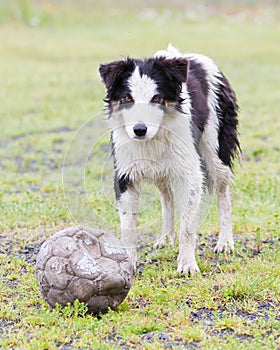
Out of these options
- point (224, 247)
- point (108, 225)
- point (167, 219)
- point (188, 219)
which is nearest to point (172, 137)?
point (188, 219)

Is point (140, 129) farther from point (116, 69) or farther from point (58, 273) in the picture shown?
point (58, 273)

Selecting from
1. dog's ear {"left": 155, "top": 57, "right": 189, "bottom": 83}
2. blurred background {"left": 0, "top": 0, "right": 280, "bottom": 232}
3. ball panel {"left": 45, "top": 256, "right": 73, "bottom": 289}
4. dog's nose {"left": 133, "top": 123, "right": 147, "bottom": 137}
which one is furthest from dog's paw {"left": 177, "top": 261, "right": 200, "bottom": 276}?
dog's ear {"left": 155, "top": 57, "right": 189, "bottom": 83}

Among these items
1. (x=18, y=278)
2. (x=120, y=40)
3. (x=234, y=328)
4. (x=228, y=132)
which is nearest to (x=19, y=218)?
(x=18, y=278)

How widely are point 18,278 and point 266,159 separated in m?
5.54

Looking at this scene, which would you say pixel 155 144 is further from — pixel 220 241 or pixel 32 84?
pixel 32 84

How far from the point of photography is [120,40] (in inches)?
1062

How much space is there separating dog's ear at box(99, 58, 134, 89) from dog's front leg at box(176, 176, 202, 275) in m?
1.10

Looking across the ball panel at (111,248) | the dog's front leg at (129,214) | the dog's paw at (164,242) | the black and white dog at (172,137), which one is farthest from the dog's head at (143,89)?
the dog's paw at (164,242)

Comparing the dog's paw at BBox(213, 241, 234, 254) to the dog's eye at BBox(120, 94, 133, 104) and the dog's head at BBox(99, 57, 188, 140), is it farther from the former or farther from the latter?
the dog's eye at BBox(120, 94, 133, 104)

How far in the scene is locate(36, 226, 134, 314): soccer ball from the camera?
4.70 metres

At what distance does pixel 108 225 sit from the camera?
588cm

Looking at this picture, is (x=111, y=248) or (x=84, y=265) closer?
(x=84, y=265)

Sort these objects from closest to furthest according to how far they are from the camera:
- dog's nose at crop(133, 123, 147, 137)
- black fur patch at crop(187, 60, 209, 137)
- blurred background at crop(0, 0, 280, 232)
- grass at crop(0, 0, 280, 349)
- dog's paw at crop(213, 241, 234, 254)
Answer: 1. grass at crop(0, 0, 280, 349)
2. dog's nose at crop(133, 123, 147, 137)
3. black fur patch at crop(187, 60, 209, 137)
4. dog's paw at crop(213, 241, 234, 254)
5. blurred background at crop(0, 0, 280, 232)

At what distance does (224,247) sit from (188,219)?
0.73 m
